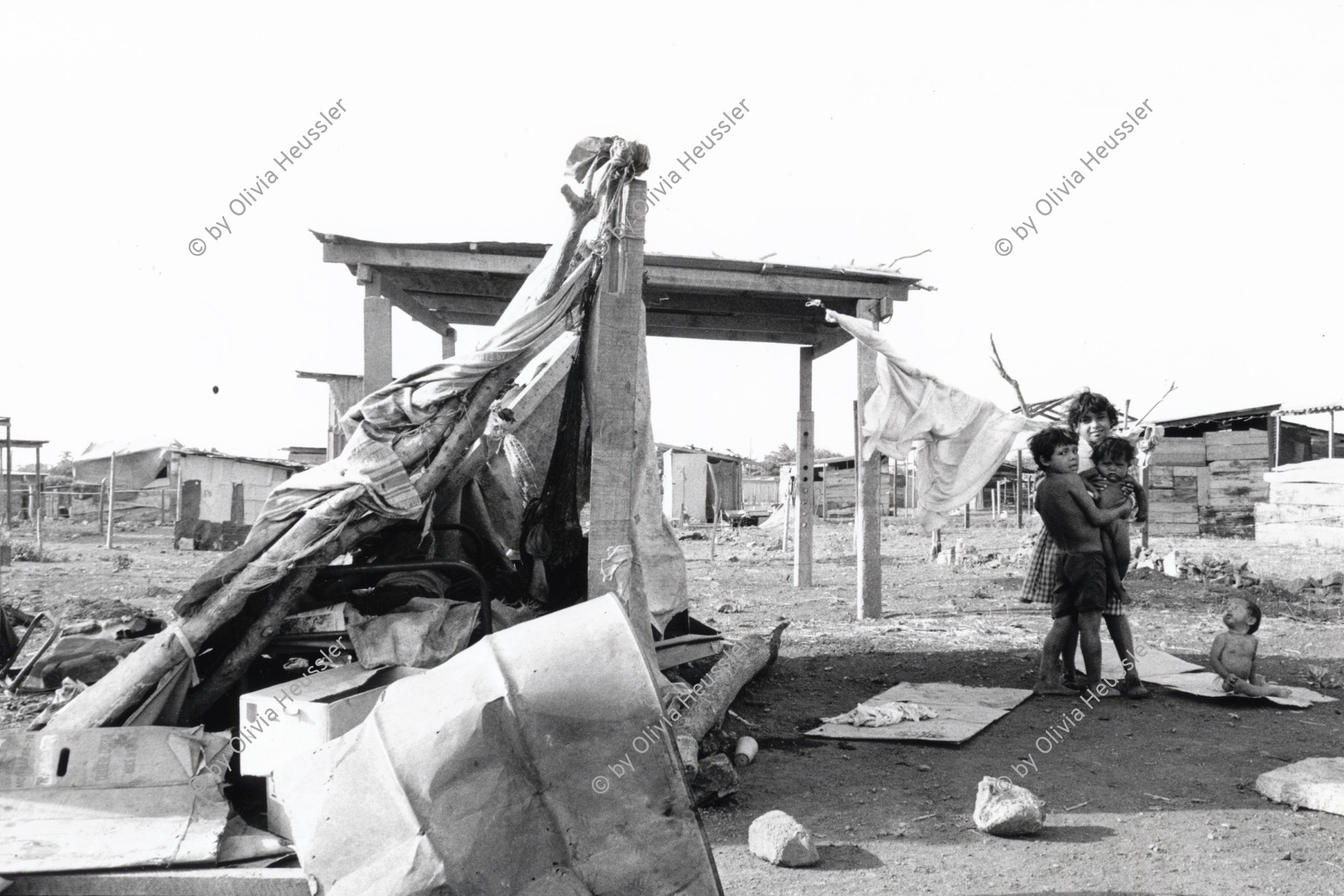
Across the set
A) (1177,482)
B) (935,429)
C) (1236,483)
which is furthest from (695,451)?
(935,429)

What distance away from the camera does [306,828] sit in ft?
7.47

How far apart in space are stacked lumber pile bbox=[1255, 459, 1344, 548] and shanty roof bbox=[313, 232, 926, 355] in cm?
1108

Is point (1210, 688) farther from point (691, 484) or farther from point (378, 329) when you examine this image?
point (691, 484)

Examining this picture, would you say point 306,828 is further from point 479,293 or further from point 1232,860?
point 479,293

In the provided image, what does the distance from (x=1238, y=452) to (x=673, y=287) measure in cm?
1841

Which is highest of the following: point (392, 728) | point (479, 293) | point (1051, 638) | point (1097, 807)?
point (479, 293)

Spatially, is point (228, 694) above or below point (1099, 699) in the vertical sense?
above

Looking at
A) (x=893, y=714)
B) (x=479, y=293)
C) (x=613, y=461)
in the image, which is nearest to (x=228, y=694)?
(x=613, y=461)

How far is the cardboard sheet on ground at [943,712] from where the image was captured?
504cm

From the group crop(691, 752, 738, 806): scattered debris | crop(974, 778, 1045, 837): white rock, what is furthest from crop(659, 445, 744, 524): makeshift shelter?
crop(974, 778, 1045, 837): white rock

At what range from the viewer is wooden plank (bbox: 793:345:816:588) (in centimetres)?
1084

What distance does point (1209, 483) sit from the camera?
2098cm

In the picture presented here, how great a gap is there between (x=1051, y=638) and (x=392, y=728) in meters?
5.01

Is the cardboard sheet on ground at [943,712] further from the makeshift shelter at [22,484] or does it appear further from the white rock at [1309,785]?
the makeshift shelter at [22,484]
